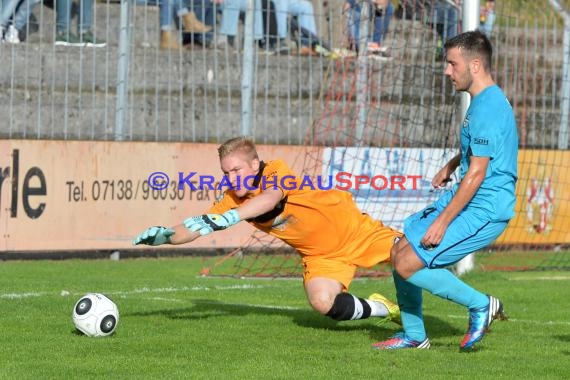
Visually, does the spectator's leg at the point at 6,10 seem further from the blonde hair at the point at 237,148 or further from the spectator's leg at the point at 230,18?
the blonde hair at the point at 237,148

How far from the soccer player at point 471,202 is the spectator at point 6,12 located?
8545 millimetres

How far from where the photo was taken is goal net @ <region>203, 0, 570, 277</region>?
14609 millimetres

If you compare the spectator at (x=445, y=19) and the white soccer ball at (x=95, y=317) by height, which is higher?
the spectator at (x=445, y=19)

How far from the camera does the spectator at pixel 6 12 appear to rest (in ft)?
47.9

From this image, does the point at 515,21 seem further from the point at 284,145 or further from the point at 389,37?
the point at 284,145

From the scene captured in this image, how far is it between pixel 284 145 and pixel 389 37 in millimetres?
1963

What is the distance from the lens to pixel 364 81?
15.2 metres

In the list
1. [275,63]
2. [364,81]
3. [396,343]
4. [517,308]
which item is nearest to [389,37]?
[364,81]

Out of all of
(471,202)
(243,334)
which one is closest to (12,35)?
(243,334)

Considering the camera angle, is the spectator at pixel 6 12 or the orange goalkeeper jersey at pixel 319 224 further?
the spectator at pixel 6 12

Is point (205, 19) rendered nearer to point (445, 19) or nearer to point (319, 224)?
point (445, 19)

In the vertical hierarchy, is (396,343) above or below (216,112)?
below

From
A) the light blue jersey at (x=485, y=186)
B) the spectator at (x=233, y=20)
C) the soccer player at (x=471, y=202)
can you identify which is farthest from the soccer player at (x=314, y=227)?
the spectator at (x=233, y=20)

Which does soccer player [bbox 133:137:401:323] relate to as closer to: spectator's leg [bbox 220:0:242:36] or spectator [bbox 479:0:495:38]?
spectator [bbox 479:0:495:38]
